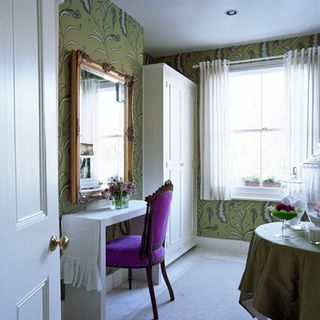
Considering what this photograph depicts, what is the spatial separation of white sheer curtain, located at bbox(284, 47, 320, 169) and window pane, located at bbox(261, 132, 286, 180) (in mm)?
213

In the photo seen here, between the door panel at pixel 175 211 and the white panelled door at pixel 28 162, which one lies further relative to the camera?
the door panel at pixel 175 211

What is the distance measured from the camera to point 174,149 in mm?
3684

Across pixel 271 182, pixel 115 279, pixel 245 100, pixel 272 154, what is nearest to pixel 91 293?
pixel 115 279

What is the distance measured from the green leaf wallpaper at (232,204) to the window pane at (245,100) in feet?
0.88

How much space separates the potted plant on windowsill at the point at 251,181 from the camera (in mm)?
4129

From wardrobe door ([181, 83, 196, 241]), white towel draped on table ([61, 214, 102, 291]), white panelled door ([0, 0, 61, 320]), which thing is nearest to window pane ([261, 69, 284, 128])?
wardrobe door ([181, 83, 196, 241])

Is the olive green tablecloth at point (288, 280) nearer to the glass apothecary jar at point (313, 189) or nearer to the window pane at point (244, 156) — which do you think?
the glass apothecary jar at point (313, 189)

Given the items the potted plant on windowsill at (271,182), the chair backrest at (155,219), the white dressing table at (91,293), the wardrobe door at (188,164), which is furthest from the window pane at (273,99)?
the white dressing table at (91,293)

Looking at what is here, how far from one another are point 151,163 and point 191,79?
5.12 ft

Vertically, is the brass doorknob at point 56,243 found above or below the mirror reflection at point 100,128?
below

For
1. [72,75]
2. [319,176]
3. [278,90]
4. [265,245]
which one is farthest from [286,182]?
[278,90]

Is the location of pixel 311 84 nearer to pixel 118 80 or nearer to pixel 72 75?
pixel 118 80

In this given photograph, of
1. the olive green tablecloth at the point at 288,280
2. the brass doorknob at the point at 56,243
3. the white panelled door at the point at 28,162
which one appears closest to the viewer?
the white panelled door at the point at 28,162

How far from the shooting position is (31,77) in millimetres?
1115
